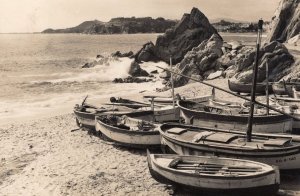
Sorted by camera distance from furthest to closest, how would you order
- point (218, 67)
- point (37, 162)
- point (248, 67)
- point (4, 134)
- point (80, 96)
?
point (218, 67) < point (80, 96) < point (248, 67) < point (4, 134) < point (37, 162)

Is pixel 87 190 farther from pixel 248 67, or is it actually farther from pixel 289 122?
pixel 248 67

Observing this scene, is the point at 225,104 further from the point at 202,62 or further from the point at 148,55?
the point at 148,55

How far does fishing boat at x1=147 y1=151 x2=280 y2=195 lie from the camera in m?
18.2

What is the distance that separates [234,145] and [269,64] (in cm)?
2828

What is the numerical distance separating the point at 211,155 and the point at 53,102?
31.4 m

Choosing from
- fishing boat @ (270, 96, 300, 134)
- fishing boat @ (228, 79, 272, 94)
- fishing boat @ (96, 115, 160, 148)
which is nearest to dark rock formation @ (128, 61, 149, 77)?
fishing boat @ (228, 79, 272, 94)

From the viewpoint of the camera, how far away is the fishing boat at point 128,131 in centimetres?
2606

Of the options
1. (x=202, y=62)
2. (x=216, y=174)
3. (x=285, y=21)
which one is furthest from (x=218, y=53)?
(x=216, y=174)

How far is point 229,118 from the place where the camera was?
27.8 meters

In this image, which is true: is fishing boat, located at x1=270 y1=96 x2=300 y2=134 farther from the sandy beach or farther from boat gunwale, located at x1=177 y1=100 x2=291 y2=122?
the sandy beach

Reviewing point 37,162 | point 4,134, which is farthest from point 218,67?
point 37,162

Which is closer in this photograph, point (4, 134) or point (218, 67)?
point (4, 134)

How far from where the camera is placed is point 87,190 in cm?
2164

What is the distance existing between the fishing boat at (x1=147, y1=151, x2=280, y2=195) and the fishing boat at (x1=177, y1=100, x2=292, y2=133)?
767 centimetres
